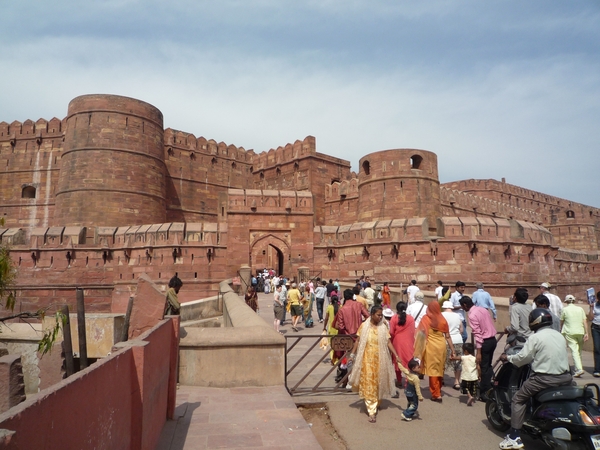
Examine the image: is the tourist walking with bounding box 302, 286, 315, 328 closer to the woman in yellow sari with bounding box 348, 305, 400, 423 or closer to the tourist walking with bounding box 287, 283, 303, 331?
the tourist walking with bounding box 287, 283, 303, 331

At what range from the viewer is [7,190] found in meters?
25.0

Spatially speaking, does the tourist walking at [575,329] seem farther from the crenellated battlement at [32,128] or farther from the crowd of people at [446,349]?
the crenellated battlement at [32,128]

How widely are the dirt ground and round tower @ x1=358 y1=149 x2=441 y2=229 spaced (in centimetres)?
1656

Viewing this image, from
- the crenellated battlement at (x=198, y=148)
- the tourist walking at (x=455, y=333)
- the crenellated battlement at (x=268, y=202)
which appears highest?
the crenellated battlement at (x=198, y=148)

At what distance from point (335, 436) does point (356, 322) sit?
159 centimetres

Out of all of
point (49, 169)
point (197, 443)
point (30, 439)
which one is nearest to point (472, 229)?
point (197, 443)

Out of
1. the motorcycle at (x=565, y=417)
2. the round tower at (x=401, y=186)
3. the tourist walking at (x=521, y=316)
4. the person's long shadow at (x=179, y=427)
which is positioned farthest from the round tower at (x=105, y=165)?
the motorcycle at (x=565, y=417)

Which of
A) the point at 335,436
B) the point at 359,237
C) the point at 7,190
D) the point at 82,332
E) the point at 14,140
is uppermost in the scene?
the point at 14,140

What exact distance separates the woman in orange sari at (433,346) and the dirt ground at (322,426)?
1.08 metres

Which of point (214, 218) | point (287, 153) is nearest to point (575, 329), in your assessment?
point (287, 153)

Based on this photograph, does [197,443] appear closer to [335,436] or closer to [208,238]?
[335,436]

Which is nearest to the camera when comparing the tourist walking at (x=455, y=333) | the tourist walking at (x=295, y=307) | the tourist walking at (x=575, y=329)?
the tourist walking at (x=455, y=333)

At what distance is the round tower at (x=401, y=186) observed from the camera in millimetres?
20031

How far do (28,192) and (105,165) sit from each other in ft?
26.6
